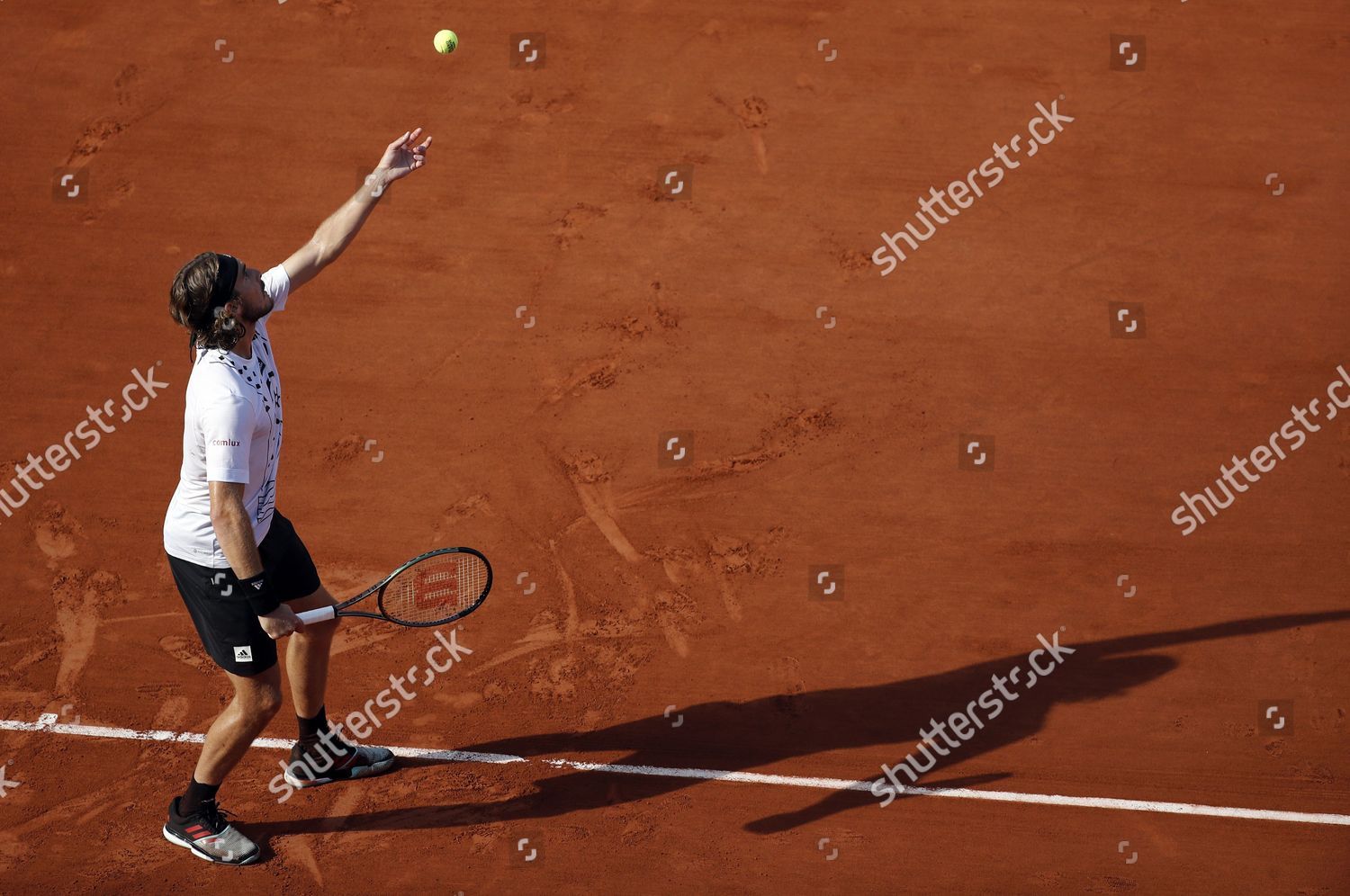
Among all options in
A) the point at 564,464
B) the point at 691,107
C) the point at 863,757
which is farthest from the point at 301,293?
the point at 863,757

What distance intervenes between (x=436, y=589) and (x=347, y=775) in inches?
43.8

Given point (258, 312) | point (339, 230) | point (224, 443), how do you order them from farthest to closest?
point (339, 230)
point (258, 312)
point (224, 443)

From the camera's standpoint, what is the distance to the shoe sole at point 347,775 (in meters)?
5.97

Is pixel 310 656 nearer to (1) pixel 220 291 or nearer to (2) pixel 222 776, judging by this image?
(2) pixel 222 776

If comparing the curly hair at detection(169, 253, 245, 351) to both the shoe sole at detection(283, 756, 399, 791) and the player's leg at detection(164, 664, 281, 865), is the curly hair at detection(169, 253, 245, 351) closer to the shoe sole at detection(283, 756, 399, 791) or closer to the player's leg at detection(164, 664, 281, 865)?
the player's leg at detection(164, 664, 281, 865)

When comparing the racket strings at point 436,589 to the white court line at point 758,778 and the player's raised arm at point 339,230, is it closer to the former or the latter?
A: the white court line at point 758,778

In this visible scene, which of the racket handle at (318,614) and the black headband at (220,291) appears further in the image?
the racket handle at (318,614)

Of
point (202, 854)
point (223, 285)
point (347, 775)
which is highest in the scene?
point (223, 285)

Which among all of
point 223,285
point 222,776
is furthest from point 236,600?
point 223,285

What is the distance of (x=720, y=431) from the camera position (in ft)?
25.1

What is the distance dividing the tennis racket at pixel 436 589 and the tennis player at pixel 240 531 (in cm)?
34

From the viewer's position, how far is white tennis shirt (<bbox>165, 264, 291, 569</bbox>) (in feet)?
15.3

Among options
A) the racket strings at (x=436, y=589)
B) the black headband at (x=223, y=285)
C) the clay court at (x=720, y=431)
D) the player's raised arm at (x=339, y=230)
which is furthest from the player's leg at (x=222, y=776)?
the player's raised arm at (x=339, y=230)

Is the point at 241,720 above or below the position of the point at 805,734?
above
